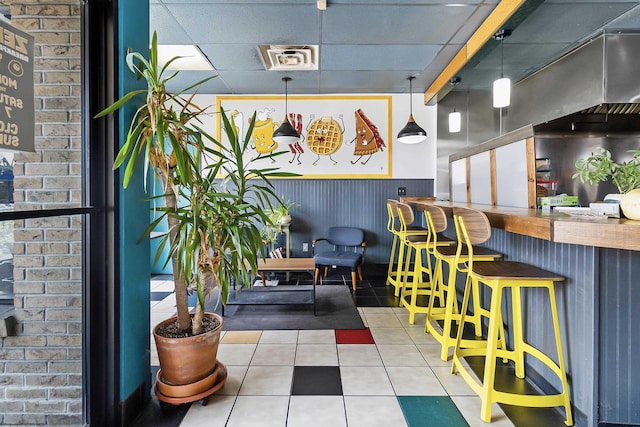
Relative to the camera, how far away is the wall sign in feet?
4.21

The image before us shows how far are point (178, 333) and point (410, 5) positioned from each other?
3.06m

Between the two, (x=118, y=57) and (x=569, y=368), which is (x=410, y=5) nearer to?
(x=118, y=57)

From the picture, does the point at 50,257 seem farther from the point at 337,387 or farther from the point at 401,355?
the point at 401,355

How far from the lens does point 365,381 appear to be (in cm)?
227

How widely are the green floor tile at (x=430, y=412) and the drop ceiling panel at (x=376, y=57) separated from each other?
10.8 ft

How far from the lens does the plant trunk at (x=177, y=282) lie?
1942 mm

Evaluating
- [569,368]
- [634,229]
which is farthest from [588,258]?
[569,368]

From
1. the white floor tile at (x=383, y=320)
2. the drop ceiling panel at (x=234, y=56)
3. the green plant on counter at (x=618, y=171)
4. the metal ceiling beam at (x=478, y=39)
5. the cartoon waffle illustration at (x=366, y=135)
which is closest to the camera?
the green plant on counter at (x=618, y=171)

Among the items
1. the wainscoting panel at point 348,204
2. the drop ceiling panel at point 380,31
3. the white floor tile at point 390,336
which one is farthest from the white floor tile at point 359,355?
the drop ceiling panel at point 380,31

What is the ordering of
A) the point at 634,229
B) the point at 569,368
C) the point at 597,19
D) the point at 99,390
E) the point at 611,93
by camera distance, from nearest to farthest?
the point at 634,229 → the point at 99,390 → the point at 569,368 → the point at 597,19 → the point at 611,93

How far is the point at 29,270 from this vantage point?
63.8 inches

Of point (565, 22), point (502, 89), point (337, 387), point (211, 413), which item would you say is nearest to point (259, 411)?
point (211, 413)

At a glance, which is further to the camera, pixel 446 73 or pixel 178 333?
pixel 446 73

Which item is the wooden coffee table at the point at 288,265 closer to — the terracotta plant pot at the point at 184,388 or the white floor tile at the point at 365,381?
the white floor tile at the point at 365,381
